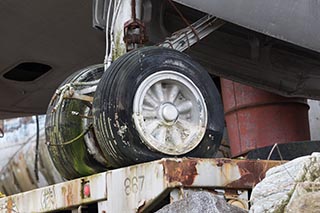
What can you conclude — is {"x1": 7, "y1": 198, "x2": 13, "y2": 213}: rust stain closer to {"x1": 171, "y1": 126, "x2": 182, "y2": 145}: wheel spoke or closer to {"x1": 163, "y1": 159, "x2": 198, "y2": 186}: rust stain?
{"x1": 171, "y1": 126, "x2": 182, "y2": 145}: wheel spoke

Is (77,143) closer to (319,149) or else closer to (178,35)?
(178,35)

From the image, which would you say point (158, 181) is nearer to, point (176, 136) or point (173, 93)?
point (176, 136)

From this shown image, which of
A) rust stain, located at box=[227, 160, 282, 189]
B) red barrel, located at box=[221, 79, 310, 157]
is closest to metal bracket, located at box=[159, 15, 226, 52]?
rust stain, located at box=[227, 160, 282, 189]

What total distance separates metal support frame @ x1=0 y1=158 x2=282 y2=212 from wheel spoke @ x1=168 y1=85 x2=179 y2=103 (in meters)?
0.51

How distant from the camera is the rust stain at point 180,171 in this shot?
9.00 feet

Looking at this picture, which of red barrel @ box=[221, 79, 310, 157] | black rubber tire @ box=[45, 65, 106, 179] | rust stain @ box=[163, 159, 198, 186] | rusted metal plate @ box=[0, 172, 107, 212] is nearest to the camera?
rust stain @ box=[163, 159, 198, 186]

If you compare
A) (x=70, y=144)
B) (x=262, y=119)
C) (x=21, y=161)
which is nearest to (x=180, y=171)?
(x=70, y=144)

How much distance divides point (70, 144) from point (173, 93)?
56 cm

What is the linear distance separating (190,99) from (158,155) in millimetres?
296

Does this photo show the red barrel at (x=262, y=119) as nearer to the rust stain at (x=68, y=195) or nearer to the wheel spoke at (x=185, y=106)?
the wheel spoke at (x=185, y=106)

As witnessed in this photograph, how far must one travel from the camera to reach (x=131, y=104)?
3258 mm

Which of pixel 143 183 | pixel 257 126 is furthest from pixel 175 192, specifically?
pixel 257 126

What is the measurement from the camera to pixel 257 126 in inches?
221

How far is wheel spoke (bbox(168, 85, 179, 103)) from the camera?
3.38 m
